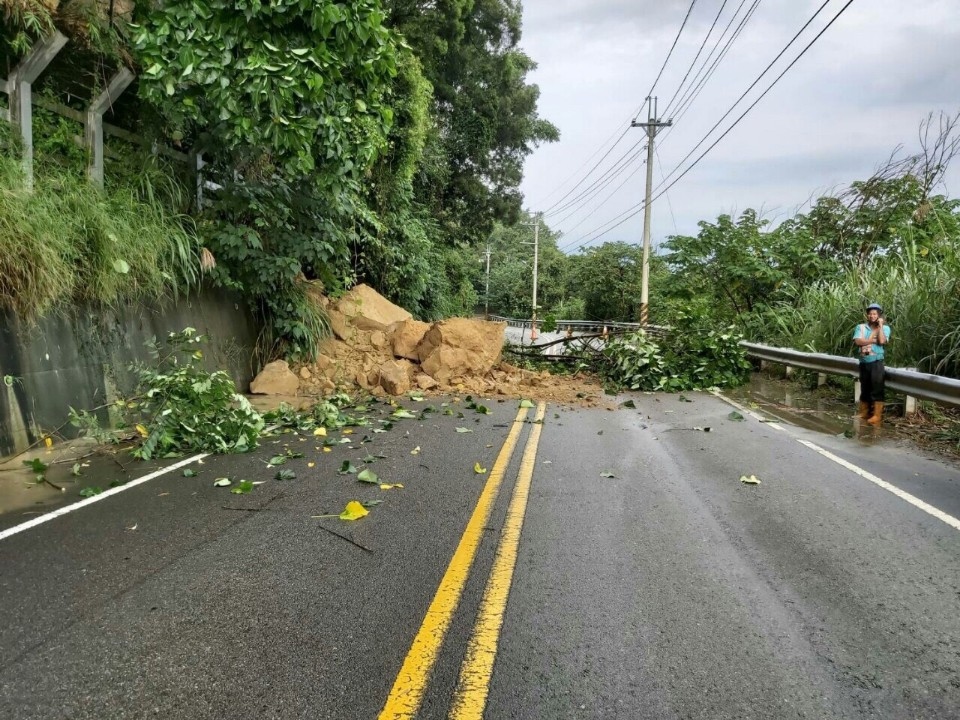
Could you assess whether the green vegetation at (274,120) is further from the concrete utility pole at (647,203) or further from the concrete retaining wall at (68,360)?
the concrete utility pole at (647,203)

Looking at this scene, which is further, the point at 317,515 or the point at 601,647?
the point at 317,515

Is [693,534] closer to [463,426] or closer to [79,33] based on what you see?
[463,426]

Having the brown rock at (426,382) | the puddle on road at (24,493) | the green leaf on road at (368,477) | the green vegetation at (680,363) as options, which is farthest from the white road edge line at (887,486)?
the puddle on road at (24,493)

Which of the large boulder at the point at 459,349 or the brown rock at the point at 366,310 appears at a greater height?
the brown rock at the point at 366,310

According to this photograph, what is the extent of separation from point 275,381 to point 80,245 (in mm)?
4267

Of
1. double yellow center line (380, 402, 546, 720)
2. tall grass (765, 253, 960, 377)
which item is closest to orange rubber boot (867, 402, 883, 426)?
tall grass (765, 253, 960, 377)

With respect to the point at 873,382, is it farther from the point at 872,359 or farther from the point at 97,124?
the point at 97,124

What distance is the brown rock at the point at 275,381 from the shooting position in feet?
36.2

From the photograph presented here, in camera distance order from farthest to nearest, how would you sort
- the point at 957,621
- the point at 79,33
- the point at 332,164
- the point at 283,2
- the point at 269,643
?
1. the point at 332,164
2. the point at 79,33
3. the point at 283,2
4. the point at 957,621
5. the point at 269,643

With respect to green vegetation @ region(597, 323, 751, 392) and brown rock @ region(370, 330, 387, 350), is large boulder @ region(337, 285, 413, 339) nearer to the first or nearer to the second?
brown rock @ region(370, 330, 387, 350)

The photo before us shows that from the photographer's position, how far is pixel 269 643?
10.0 feet

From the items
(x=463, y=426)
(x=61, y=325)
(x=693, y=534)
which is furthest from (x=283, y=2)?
(x=693, y=534)

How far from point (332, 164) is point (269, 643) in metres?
8.04

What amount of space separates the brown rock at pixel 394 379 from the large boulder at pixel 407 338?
4.22ft
